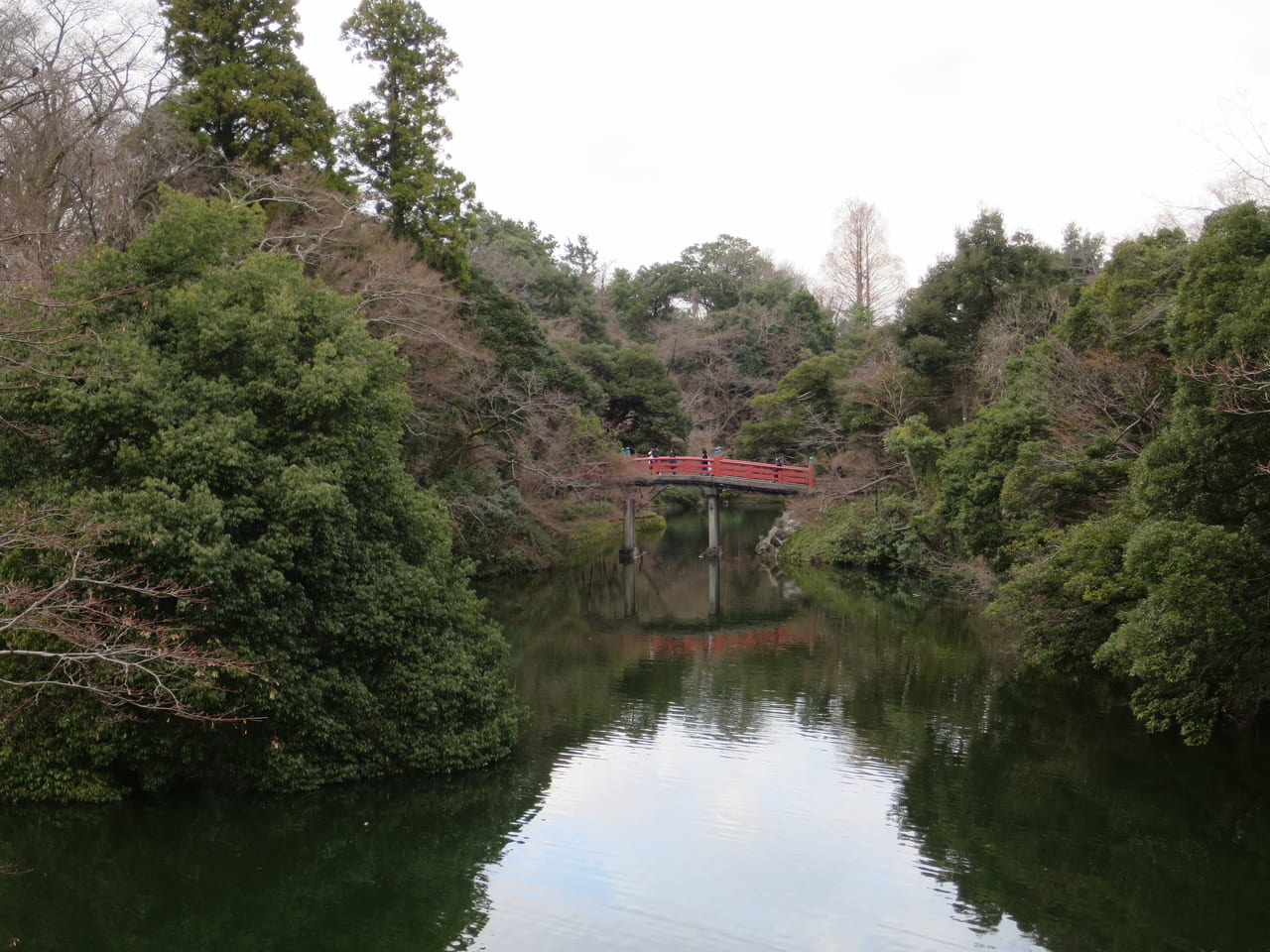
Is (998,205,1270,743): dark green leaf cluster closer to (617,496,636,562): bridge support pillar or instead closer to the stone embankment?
the stone embankment

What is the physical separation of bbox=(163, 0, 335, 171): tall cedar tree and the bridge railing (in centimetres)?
1423

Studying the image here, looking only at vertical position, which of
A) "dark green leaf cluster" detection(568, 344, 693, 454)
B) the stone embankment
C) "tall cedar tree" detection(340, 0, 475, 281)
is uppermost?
"tall cedar tree" detection(340, 0, 475, 281)

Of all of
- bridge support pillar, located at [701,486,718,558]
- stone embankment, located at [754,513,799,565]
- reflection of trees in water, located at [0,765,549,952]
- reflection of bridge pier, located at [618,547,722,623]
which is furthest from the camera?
stone embankment, located at [754,513,799,565]

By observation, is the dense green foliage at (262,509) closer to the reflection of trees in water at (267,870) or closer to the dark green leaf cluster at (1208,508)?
the reflection of trees in water at (267,870)

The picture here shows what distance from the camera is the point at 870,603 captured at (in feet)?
82.2

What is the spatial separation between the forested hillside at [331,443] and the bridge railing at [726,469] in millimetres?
5302

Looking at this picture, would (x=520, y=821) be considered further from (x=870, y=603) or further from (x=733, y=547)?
(x=733, y=547)

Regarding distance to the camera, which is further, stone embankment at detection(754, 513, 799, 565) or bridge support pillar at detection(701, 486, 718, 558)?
stone embankment at detection(754, 513, 799, 565)

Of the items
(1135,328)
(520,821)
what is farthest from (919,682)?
(520,821)

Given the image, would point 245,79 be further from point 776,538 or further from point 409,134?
point 776,538

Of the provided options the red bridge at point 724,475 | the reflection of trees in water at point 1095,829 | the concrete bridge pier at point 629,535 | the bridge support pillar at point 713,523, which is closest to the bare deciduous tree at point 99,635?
the reflection of trees in water at point 1095,829

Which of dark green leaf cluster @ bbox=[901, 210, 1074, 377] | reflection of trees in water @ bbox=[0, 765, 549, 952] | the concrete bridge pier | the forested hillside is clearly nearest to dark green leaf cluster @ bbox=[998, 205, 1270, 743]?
the forested hillside

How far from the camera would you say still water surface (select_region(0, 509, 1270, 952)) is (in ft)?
29.5

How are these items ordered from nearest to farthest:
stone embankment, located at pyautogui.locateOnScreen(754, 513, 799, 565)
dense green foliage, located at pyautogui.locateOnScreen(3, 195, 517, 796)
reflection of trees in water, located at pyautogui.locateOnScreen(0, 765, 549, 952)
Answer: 1. reflection of trees in water, located at pyautogui.locateOnScreen(0, 765, 549, 952)
2. dense green foliage, located at pyautogui.locateOnScreen(3, 195, 517, 796)
3. stone embankment, located at pyautogui.locateOnScreen(754, 513, 799, 565)
